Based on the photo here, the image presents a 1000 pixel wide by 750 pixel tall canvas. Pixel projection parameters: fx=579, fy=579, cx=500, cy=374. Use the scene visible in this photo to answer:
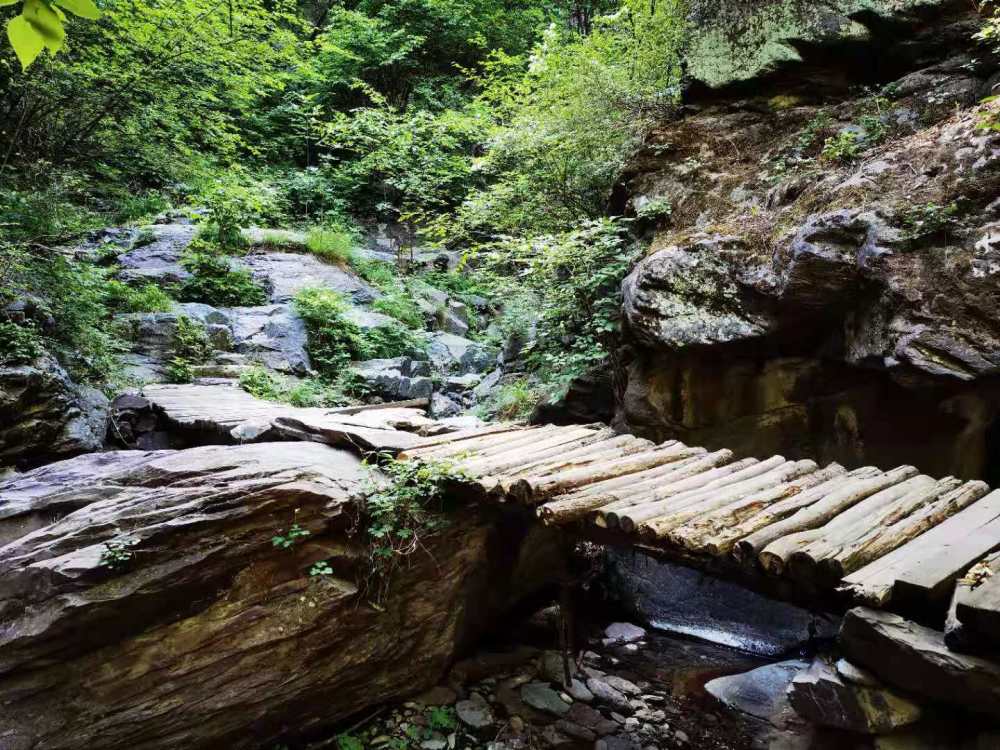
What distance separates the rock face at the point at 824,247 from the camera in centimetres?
567

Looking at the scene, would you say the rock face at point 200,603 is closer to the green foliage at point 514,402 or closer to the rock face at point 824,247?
the green foliage at point 514,402

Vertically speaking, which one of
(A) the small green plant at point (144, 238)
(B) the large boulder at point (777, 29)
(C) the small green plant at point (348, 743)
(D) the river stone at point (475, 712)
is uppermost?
(B) the large boulder at point (777, 29)

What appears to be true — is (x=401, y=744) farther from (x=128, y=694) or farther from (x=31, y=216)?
(x=31, y=216)

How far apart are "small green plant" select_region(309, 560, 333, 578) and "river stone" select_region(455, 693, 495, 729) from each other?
6.73 ft

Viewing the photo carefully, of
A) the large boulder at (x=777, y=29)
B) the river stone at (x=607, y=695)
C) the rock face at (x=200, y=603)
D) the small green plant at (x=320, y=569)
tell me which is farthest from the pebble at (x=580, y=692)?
the large boulder at (x=777, y=29)

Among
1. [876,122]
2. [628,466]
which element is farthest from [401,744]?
[876,122]

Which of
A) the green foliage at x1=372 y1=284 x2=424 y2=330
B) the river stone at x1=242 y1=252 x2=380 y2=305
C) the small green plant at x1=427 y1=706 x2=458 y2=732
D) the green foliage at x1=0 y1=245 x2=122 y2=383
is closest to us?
the small green plant at x1=427 y1=706 x2=458 y2=732

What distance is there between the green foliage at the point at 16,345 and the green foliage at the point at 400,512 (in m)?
4.19

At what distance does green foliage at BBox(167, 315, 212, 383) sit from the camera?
905 centimetres

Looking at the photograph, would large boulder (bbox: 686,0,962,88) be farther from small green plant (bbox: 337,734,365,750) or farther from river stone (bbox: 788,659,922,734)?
small green plant (bbox: 337,734,365,750)

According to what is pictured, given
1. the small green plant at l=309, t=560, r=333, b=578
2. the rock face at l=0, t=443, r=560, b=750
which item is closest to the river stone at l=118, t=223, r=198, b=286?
the rock face at l=0, t=443, r=560, b=750

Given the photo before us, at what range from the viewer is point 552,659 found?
6598 mm

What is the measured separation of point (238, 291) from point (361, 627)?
852cm

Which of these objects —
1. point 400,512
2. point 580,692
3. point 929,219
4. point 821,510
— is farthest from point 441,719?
point 929,219
